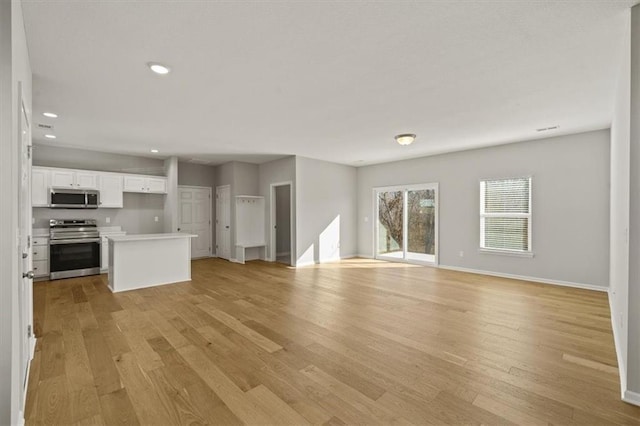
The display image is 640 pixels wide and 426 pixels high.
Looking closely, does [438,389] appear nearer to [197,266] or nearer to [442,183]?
[442,183]

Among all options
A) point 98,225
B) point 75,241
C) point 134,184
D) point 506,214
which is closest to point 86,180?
point 134,184

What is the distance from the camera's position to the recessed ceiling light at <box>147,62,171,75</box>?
107 inches

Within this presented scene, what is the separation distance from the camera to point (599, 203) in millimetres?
4840

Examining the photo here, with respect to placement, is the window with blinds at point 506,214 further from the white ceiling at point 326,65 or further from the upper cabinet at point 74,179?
the upper cabinet at point 74,179

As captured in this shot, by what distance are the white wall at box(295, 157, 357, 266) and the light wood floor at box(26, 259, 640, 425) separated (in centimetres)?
277

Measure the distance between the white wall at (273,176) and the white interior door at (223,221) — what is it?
966mm

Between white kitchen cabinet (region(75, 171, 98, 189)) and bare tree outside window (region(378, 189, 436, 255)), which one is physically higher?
white kitchen cabinet (region(75, 171, 98, 189))

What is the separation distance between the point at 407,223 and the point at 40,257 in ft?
25.6

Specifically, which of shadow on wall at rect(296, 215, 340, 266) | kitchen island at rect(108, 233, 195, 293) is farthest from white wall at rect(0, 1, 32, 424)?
shadow on wall at rect(296, 215, 340, 266)

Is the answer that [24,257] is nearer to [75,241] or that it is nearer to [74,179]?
[75,241]

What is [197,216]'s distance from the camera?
8.38m

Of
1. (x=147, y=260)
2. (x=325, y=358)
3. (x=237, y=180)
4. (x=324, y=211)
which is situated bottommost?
(x=325, y=358)

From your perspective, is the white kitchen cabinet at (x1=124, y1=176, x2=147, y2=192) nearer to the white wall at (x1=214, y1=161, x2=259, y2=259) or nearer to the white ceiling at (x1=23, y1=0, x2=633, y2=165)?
the white ceiling at (x1=23, y1=0, x2=633, y2=165)

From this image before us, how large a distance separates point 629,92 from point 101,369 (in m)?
4.63
